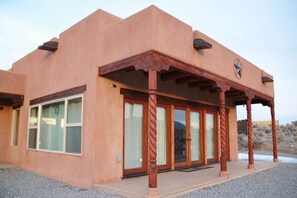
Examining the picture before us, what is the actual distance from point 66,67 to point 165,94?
321 cm

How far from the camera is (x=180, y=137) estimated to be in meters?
9.26

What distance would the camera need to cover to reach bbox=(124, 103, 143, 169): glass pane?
740cm

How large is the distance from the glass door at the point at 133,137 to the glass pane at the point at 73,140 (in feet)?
4.12

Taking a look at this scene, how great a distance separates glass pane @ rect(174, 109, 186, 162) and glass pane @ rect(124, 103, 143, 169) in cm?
172

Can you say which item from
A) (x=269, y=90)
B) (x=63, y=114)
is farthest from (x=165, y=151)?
(x=269, y=90)

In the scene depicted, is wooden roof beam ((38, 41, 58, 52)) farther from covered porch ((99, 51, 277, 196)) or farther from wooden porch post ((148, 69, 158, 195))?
wooden porch post ((148, 69, 158, 195))

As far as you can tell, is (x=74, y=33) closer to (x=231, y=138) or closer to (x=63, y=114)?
(x=63, y=114)

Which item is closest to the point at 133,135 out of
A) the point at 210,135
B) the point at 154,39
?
the point at 154,39

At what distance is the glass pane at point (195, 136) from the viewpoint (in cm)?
991

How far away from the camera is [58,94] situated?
8227 mm

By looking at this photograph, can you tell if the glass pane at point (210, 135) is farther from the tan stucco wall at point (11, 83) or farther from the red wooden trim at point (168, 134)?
the tan stucco wall at point (11, 83)

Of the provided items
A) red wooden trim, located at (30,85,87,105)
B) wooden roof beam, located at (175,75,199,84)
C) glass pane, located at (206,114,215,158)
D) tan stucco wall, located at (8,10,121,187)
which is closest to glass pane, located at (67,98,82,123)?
red wooden trim, located at (30,85,87,105)

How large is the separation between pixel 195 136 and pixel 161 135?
2070 mm

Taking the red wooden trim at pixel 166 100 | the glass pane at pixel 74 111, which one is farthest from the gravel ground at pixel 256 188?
the glass pane at pixel 74 111
